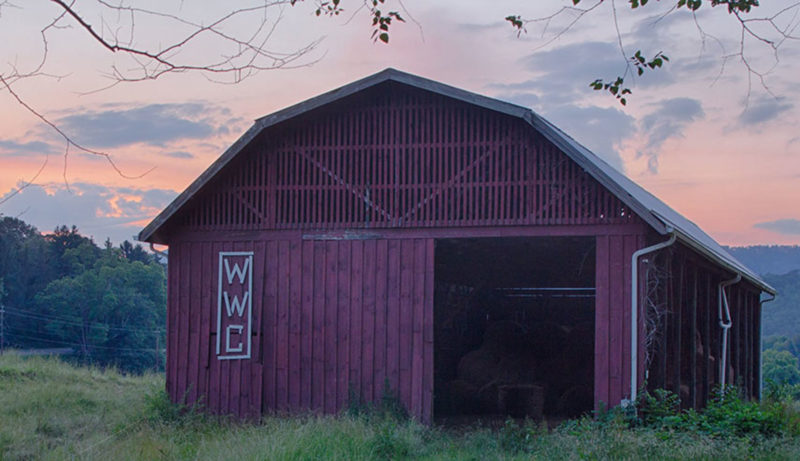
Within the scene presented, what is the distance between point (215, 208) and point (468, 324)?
24.1ft

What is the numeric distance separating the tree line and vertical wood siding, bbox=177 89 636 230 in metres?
34.7

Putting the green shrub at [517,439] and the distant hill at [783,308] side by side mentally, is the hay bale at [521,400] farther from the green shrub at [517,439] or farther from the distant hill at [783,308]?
the distant hill at [783,308]

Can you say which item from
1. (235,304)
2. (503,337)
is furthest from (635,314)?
(503,337)

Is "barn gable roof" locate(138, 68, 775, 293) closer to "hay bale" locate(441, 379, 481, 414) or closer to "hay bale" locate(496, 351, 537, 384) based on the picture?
"hay bale" locate(496, 351, 537, 384)

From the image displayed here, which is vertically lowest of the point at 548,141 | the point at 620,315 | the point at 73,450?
the point at 73,450

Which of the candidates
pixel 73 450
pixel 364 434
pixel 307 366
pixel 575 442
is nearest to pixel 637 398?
pixel 575 442

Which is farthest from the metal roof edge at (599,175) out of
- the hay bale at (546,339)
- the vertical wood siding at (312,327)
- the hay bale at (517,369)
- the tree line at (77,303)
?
the tree line at (77,303)

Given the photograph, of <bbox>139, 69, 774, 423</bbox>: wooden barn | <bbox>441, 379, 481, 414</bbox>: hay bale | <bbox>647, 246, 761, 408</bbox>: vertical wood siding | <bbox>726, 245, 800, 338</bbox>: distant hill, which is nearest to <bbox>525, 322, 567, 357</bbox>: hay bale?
<bbox>441, 379, 481, 414</bbox>: hay bale

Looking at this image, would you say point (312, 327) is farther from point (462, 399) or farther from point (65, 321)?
point (65, 321)

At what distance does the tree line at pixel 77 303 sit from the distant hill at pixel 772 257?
220 ft

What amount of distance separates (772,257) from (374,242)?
95.2 m

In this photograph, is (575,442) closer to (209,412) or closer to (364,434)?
(364,434)

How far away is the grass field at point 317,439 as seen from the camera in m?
10.4

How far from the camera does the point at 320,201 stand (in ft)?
46.6
